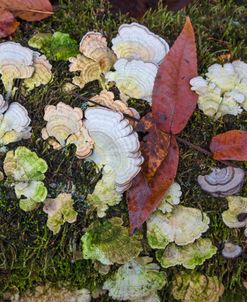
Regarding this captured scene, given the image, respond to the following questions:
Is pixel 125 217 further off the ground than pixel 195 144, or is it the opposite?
pixel 195 144

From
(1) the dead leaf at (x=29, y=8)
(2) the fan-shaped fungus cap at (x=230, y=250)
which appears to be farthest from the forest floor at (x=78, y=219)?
(1) the dead leaf at (x=29, y=8)

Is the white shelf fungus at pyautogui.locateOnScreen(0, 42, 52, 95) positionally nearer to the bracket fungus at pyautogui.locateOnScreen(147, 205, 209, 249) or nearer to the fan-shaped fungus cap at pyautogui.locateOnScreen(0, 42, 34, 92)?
the fan-shaped fungus cap at pyautogui.locateOnScreen(0, 42, 34, 92)

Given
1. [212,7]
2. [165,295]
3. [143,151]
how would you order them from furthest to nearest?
[212,7], [165,295], [143,151]

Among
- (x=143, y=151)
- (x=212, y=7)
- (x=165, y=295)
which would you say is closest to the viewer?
(x=143, y=151)

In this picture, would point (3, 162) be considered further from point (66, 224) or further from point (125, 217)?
point (125, 217)

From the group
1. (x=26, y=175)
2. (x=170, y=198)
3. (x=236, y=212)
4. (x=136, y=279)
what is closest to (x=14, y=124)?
(x=26, y=175)

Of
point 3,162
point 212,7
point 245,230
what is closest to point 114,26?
point 212,7

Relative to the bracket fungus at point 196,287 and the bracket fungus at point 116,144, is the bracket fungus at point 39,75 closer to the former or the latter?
the bracket fungus at point 116,144
